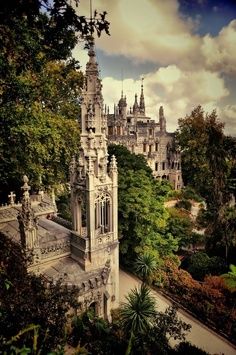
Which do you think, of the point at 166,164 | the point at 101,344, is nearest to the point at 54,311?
the point at 101,344

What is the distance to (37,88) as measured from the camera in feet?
47.7

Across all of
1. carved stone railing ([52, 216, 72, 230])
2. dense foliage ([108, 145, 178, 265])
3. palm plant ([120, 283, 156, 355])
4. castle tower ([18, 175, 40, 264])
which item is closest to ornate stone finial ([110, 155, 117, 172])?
castle tower ([18, 175, 40, 264])

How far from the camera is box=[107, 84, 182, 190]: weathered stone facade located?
149 ft

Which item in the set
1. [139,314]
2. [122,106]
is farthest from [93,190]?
[122,106]

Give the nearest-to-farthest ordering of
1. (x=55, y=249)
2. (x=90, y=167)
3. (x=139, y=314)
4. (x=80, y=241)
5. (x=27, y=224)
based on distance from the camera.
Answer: (x=27, y=224)
(x=139, y=314)
(x=90, y=167)
(x=80, y=241)
(x=55, y=249)

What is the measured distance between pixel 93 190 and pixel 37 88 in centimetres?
645

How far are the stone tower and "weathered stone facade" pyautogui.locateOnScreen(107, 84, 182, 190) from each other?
3168 centimetres

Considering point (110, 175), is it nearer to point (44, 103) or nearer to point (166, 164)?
point (44, 103)

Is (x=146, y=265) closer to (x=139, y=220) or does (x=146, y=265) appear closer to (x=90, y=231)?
(x=139, y=220)

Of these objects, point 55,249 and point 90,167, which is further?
point 55,249

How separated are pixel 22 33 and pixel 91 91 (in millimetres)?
4654

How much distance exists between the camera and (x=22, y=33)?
A: 28.1 feet

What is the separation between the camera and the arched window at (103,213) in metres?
13.1

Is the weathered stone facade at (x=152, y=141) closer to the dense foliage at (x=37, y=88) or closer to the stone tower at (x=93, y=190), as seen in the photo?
the dense foliage at (x=37, y=88)
